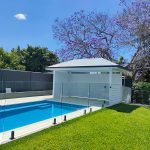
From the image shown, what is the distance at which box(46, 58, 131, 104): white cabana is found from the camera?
50.9 ft

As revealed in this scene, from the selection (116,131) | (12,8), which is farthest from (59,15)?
(116,131)

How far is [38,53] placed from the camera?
117 feet

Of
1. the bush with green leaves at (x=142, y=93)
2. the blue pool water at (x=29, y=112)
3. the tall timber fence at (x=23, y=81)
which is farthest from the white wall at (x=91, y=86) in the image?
the blue pool water at (x=29, y=112)

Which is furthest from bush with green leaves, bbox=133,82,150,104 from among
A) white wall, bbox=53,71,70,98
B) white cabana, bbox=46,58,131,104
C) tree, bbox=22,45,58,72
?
tree, bbox=22,45,58,72

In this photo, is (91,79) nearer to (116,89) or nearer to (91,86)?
(91,86)

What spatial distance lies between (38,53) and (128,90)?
20845 millimetres

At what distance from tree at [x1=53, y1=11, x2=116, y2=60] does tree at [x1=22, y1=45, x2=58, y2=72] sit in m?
9.63

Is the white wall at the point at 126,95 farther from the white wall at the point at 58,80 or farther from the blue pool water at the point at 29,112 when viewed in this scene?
the blue pool water at the point at 29,112

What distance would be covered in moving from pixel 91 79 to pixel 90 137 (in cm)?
1154

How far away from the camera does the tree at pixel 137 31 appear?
2116 centimetres

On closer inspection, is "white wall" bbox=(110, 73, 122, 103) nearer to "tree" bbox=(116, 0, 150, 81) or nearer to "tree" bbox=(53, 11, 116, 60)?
"tree" bbox=(116, 0, 150, 81)

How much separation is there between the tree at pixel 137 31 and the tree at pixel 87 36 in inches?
85.1

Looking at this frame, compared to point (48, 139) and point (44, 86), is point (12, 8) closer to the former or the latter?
point (44, 86)

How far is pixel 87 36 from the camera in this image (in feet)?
84.3
